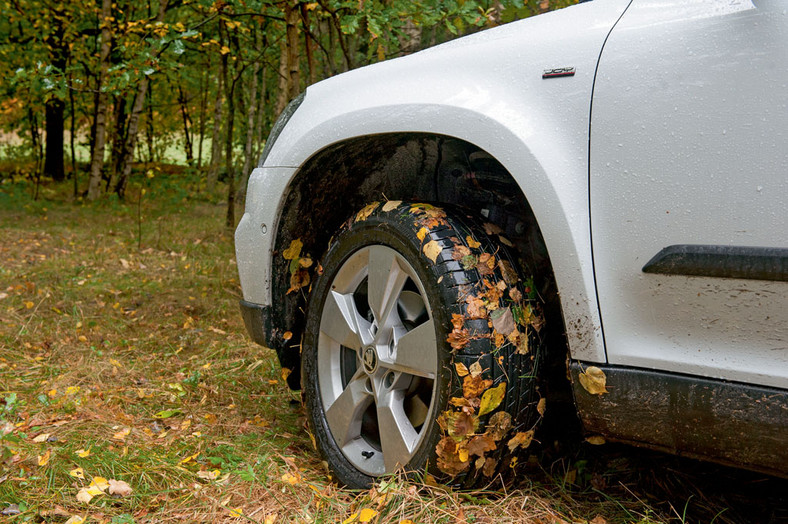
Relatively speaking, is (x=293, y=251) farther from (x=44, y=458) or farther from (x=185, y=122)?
(x=185, y=122)

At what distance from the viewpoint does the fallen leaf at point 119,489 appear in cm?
203

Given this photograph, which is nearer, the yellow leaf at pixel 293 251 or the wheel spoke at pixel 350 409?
the wheel spoke at pixel 350 409

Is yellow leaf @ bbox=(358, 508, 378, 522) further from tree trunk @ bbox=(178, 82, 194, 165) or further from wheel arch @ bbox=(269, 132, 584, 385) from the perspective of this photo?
tree trunk @ bbox=(178, 82, 194, 165)

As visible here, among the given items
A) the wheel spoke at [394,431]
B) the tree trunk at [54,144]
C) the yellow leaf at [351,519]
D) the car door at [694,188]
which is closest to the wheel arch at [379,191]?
the car door at [694,188]

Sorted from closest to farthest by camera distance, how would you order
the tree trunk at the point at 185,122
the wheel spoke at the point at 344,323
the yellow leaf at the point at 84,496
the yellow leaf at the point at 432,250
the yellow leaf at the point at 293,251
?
the yellow leaf at the point at 432,250 → the yellow leaf at the point at 84,496 → the wheel spoke at the point at 344,323 → the yellow leaf at the point at 293,251 → the tree trunk at the point at 185,122

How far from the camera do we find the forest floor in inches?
72.1

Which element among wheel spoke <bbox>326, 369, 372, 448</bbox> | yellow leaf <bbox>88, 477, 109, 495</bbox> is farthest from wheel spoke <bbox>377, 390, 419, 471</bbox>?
yellow leaf <bbox>88, 477, 109, 495</bbox>

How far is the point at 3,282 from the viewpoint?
5.40m

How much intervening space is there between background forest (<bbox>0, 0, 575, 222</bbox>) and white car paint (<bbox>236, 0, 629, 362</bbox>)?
1.97 m

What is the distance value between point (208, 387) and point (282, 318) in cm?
100

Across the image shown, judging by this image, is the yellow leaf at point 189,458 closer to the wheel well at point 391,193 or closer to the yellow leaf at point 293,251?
the wheel well at point 391,193

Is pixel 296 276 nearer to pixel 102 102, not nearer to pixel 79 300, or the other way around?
pixel 79 300

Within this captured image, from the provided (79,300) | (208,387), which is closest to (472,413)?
(208,387)

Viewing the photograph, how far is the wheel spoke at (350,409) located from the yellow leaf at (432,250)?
18.8 inches
